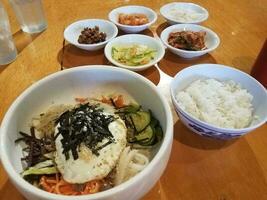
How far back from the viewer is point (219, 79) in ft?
3.50

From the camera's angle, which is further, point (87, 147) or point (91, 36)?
point (91, 36)

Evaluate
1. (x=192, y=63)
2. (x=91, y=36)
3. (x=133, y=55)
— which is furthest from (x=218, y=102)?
(x=91, y=36)

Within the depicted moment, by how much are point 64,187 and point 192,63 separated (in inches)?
31.1

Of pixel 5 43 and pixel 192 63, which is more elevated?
pixel 5 43

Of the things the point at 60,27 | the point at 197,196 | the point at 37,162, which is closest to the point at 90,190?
the point at 37,162

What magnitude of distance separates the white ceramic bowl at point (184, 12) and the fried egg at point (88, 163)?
909 mm

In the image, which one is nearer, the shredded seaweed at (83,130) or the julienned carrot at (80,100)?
the shredded seaweed at (83,130)

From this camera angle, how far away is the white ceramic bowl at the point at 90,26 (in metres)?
1.26

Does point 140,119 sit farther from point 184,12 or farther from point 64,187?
point 184,12

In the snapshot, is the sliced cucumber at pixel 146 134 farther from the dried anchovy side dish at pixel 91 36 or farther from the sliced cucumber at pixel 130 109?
the dried anchovy side dish at pixel 91 36

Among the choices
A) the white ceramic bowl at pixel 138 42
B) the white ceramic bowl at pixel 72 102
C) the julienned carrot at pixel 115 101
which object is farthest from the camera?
the white ceramic bowl at pixel 138 42

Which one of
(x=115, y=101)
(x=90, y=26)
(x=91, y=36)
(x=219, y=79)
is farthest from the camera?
(x=90, y=26)

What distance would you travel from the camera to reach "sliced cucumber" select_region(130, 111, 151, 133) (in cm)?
81

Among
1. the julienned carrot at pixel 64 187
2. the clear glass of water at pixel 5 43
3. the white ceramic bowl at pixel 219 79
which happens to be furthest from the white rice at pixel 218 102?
the clear glass of water at pixel 5 43
